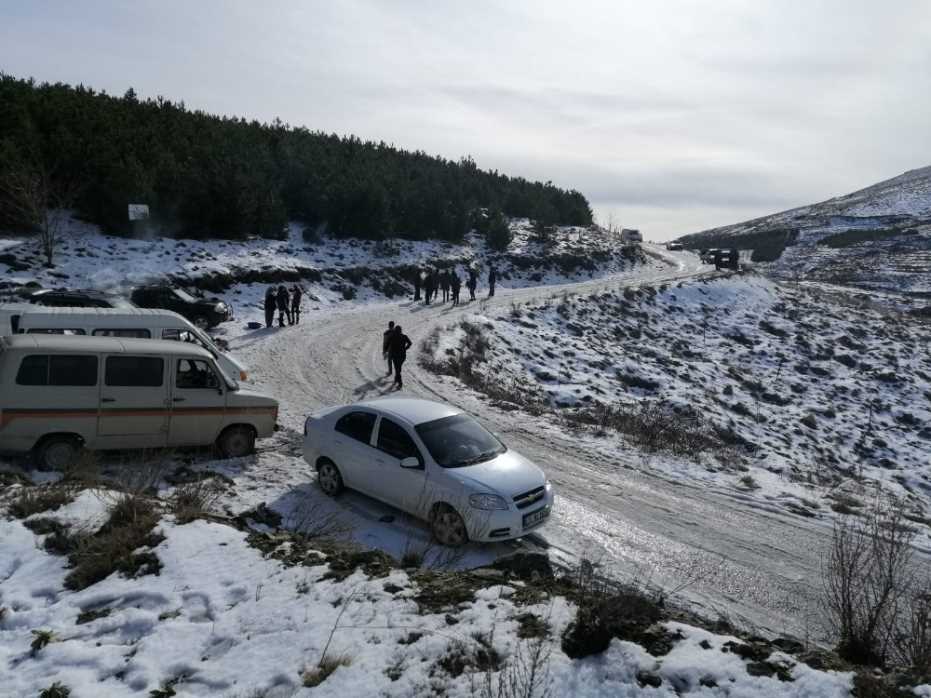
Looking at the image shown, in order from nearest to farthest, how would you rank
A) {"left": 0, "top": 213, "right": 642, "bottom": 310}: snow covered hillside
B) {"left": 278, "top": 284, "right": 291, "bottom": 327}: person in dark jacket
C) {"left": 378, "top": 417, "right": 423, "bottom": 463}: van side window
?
1. {"left": 378, "top": 417, "right": 423, "bottom": 463}: van side window
2. {"left": 278, "top": 284, "right": 291, "bottom": 327}: person in dark jacket
3. {"left": 0, "top": 213, "right": 642, "bottom": 310}: snow covered hillside

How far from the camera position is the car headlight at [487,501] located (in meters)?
8.35

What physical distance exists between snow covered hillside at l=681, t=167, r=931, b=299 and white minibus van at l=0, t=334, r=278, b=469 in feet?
194

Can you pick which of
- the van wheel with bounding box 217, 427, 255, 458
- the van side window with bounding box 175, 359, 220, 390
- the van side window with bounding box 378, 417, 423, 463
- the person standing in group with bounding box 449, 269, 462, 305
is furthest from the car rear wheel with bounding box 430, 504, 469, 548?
the person standing in group with bounding box 449, 269, 462, 305

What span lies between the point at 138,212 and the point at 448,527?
1025 inches

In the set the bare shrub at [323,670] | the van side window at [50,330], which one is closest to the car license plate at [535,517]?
the bare shrub at [323,670]

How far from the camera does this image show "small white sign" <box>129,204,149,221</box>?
28.5 meters

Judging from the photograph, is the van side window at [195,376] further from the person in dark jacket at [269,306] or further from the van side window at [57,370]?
the person in dark jacket at [269,306]

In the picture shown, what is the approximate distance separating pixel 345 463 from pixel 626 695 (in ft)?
20.0

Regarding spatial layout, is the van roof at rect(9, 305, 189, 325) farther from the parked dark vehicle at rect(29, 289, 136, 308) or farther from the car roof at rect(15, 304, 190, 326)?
the parked dark vehicle at rect(29, 289, 136, 308)

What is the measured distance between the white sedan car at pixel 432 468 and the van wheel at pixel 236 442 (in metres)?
1.52

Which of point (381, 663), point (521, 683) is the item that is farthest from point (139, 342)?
point (521, 683)

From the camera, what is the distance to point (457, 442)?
9414 millimetres

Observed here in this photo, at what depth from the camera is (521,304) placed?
3300 cm

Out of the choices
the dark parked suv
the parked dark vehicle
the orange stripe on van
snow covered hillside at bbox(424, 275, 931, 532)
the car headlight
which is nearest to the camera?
the car headlight
